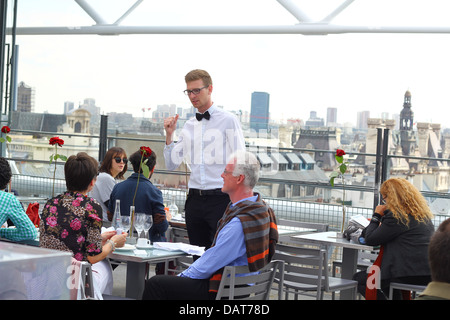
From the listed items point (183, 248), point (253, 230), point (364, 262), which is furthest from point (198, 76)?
point (364, 262)

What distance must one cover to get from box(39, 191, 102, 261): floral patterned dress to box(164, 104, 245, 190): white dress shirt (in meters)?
1.08

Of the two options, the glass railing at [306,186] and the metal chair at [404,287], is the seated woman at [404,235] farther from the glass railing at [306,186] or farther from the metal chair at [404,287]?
the glass railing at [306,186]

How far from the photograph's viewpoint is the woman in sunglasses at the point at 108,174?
17.4 feet

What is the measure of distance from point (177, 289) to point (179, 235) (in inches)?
68.5

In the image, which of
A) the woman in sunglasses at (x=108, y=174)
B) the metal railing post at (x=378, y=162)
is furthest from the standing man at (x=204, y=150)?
the metal railing post at (x=378, y=162)

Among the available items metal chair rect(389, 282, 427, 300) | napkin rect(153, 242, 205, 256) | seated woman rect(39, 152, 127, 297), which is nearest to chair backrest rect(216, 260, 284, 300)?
napkin rect(153, 242, 205, 256)

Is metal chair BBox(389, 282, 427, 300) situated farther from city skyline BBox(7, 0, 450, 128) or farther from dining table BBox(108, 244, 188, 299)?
city skyline BBox(7, 0, 450, 128)

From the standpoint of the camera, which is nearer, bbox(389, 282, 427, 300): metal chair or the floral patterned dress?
the floral patterned dress

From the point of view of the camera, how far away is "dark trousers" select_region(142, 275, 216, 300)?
3152 mm

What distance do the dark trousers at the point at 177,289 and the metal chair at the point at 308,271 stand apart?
0.92 metres

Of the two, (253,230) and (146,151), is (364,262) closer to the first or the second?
(146,151)

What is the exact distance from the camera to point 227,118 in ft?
13.6
